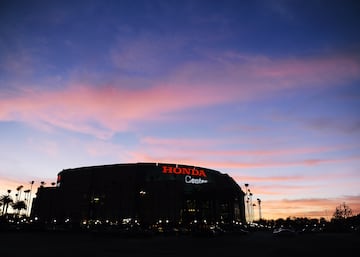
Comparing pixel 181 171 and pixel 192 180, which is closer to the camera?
pixel 181 171

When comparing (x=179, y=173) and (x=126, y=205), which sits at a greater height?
(x=179, y=173)

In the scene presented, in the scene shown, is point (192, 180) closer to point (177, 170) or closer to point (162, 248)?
point (177, 170)

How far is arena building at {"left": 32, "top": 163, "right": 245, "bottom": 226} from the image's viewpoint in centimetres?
12050

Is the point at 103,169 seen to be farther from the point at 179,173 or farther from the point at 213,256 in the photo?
the point at 213,256

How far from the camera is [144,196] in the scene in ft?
406

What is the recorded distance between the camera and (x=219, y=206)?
129 m

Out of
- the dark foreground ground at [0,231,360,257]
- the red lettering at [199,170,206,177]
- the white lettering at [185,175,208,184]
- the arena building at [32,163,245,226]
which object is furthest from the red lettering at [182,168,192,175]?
the dark foreground ground at [0,231,360,257]

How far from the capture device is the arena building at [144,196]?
120500 mm

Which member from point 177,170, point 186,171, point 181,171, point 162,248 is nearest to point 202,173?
point 186,171

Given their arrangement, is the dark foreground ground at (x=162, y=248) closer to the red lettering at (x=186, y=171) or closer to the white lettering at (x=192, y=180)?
the white lettering at (x=192, y=180)

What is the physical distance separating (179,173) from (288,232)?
231 ft

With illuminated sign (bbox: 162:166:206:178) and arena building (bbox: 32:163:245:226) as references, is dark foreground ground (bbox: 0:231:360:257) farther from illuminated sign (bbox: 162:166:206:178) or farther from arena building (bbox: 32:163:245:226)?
illuminated sign (bbox: 162:166:206:178)

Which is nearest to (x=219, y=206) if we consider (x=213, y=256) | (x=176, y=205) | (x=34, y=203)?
(x=176, y=205)

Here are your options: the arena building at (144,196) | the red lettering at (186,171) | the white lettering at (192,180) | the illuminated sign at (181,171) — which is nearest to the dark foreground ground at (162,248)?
the arena building at (144,196)
